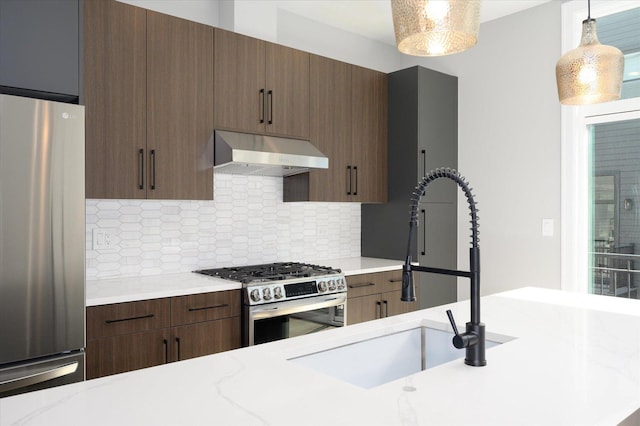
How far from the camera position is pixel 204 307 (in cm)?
273

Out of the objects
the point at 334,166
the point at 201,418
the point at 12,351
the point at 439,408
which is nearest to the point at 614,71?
the point at 439,408

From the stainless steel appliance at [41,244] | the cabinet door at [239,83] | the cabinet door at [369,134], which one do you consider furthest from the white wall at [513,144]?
the stainless steel appliance at [41,244]

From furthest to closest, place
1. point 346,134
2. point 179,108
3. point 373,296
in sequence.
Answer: point 346,134
point 373,296
point 179,108

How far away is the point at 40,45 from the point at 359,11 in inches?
99.5

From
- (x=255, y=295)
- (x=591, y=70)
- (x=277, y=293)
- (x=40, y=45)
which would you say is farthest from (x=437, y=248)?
(x=40, y=45)

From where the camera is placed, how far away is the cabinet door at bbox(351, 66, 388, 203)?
3.96 meters

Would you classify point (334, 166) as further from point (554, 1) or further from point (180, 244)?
Answer: point (554, 1)

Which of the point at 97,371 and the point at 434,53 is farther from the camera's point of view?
the point at 97,371

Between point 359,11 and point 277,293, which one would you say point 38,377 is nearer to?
point 277,293

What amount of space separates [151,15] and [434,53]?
2.08 metres

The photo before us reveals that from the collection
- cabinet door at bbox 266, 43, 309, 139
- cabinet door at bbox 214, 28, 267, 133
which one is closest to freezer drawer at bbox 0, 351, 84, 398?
cabinet door at bbox 214, 28, 267, 133

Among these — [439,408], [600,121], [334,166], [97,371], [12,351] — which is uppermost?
[600,121]

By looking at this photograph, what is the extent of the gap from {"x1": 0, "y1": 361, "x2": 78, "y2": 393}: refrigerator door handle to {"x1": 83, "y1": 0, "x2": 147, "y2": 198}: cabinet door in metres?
0.90

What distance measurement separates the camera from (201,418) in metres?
0.99
